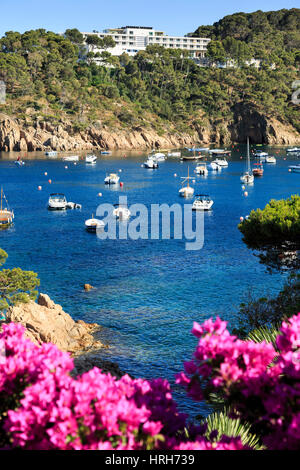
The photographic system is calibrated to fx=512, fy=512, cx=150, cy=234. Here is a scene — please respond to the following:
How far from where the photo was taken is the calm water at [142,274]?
3281 cm

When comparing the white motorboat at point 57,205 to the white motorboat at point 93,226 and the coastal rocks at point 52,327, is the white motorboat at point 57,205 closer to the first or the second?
the white motorboat at point 93,226

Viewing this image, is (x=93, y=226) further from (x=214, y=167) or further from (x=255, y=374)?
(x=214, y=167)

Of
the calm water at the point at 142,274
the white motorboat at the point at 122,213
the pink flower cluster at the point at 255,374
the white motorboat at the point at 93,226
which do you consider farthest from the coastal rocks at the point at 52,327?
the white motorboat at the point at 122,213

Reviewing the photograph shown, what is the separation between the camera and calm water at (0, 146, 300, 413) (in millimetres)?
32812

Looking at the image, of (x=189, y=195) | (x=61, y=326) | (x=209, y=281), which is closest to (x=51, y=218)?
(x=189, y=195)

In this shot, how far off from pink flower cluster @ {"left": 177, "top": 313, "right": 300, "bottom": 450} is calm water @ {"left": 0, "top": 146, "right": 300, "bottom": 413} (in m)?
18.7

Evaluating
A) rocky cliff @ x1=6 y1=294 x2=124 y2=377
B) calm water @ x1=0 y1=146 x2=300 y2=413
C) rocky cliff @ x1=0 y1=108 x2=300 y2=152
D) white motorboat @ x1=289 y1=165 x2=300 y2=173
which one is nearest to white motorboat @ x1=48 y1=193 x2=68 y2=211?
calm water @ x1=0 y1=146 x2=300 y2=413

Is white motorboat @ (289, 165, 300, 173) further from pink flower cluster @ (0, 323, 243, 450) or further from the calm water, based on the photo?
pink flower cluster @ (0, 323, 243, 450)

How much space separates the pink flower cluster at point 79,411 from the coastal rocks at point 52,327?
22792 millimetres

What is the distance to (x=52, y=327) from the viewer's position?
31234 mm

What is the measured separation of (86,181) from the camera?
113 m

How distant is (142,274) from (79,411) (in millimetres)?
40793

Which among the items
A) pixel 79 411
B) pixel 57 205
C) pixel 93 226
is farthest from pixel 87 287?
pixel 57 205
